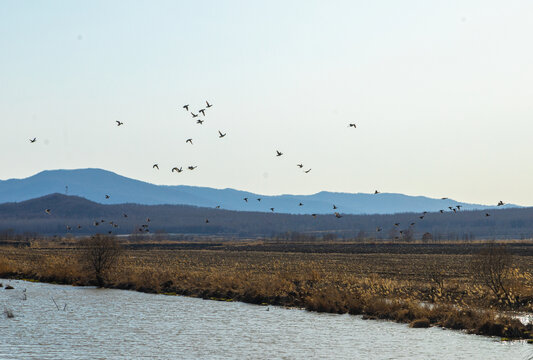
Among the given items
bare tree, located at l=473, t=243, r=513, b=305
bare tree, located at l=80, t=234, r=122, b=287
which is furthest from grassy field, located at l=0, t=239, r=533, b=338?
bare tree, located at l=80, t=234, r=122, b=287

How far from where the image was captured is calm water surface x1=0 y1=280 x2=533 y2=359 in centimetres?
2625

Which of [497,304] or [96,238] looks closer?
[497,304]

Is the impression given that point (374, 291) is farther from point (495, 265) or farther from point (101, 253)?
point (101, 253)

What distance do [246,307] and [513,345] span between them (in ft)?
57.3

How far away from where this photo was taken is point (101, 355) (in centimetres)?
2598

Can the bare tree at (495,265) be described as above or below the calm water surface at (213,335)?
above

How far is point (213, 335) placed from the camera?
3062cm

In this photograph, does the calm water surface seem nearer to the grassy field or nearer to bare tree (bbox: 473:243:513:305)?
the grassy field

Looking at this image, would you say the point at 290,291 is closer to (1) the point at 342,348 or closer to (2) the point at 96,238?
(1) the point at 342,348

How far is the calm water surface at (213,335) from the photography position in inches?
1033

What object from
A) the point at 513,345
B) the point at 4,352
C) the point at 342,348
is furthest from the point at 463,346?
the point at 4,352

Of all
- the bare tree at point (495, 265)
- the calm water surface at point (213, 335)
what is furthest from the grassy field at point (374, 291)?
the calm water surface at point (213, 335)

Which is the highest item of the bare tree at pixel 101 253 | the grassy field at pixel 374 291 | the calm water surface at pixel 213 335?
the bare tree at pixel 101 253

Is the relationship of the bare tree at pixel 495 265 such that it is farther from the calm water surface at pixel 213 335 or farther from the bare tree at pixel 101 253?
the bare tree at pixel 101 253
